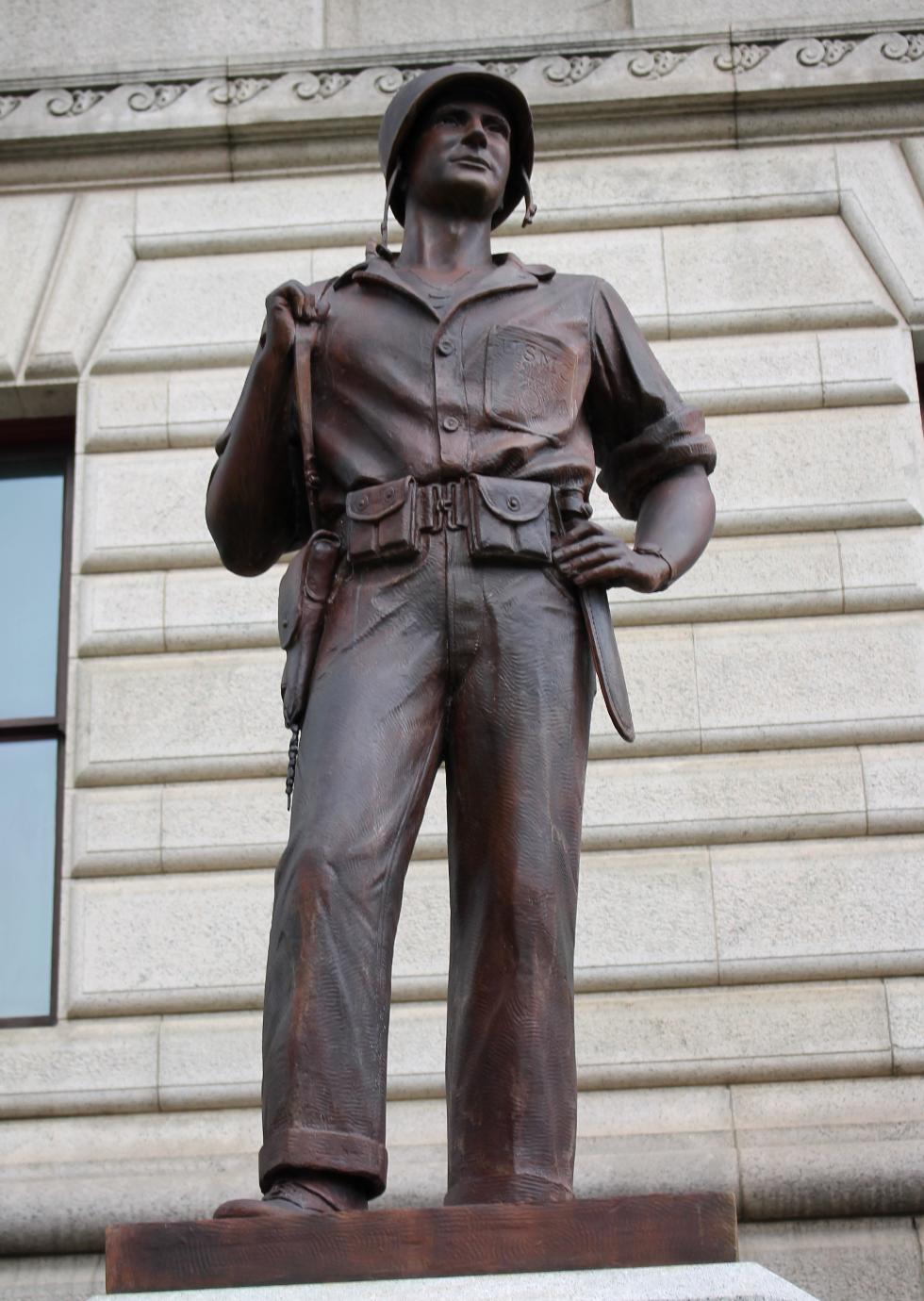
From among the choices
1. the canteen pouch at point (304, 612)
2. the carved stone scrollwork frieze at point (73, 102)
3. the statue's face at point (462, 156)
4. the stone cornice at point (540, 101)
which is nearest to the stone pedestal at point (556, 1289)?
the canteen pouch at point (304, 612)

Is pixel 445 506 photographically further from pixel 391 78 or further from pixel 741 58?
pixel 741 58

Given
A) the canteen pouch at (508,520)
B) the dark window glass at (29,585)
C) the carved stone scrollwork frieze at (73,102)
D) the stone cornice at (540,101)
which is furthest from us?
the carved stone scrollwork frieze at (73,102)

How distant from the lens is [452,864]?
5.16m

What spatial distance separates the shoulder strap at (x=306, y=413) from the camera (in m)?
5.48

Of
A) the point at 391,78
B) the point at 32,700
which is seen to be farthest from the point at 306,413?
the point at 391,78

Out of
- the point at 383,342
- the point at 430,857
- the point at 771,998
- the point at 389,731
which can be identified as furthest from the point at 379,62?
the point at 389,731

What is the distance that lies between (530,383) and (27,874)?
19.3 feet

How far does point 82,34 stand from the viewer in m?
12.2

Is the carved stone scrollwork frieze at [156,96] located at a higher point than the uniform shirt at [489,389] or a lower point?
higher

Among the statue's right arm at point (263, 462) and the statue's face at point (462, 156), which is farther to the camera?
the statue's face at point (462, 156)

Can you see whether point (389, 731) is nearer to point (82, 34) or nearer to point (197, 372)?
point (197, 372)

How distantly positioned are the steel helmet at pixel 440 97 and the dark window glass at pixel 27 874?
538cm

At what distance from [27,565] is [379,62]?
10.2 ft

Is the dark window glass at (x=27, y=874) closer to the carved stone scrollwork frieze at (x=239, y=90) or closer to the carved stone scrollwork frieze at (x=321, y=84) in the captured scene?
the carved stone scrollwork frieze at (x=239, y=90)
